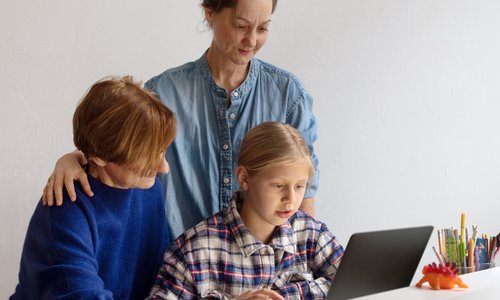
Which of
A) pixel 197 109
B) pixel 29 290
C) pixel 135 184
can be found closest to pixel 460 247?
pixel 197 109

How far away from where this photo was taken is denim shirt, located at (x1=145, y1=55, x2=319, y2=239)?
1805 mm

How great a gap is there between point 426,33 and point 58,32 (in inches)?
50.0

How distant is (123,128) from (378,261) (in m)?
0.49

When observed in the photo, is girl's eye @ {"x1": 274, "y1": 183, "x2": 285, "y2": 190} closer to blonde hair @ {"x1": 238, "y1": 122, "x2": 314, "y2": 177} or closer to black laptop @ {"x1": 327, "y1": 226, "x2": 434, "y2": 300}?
blonde hair @ {"x1": 238, "y1": 122, "x2": 314, "y2": 177}

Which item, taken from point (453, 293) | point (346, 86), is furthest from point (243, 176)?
point (346, 86)

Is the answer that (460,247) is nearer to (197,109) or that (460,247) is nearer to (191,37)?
(197,109)

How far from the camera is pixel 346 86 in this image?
99.6 inches

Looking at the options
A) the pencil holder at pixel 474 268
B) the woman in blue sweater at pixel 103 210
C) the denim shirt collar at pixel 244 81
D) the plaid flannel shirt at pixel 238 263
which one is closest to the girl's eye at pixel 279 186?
the plaid flannel shirt at pixel 238 263

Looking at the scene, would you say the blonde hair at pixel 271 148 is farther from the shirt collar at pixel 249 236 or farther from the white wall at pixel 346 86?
the white wall at pixel 346 86

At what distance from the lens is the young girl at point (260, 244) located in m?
1.53

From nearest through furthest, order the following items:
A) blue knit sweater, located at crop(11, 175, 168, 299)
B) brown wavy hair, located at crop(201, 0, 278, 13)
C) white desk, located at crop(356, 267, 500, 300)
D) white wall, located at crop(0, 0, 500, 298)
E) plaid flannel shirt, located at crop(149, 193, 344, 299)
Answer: white desk, located at crop(356, 267, 500, 300)
blue knit sweater, located at crop(11, 175, 168, 299)
plaid flannel shirt, located at crop(149, 193, 344, 299)
brown wavy hair, located at crop(201, 0, 278, 13)
white wall, located at crop(0, 0, 500, 298)

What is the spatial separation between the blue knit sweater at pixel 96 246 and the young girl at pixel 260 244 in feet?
0.24

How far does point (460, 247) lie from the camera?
6.16 ft

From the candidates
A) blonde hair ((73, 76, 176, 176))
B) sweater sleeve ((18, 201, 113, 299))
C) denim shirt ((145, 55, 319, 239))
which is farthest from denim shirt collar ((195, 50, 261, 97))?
sweater sleeve ((18, 201, 113, 299))
